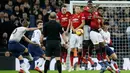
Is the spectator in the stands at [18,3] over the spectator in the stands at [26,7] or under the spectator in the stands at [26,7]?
over

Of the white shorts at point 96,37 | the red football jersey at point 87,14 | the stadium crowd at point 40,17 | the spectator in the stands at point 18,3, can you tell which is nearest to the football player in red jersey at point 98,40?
the white shorts at point 96,37

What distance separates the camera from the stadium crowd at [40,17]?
25.4m

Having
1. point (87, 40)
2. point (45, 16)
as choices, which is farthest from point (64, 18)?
point (45, 16)

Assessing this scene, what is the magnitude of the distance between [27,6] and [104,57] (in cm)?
862

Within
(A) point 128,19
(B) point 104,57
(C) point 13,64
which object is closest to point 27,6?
(C) point 13,64

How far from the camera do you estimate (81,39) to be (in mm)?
23250

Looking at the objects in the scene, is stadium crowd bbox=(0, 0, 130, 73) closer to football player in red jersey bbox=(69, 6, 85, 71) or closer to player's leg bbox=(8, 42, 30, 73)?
football player in red jersey bbox=(69, 6, 85, 71)

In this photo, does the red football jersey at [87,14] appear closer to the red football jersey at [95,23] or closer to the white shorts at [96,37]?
the red football jersey at [95,23]

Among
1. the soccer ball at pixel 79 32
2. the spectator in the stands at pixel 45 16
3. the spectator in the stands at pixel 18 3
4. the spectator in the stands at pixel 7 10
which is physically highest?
the spectator in the stands at pixel 18 3

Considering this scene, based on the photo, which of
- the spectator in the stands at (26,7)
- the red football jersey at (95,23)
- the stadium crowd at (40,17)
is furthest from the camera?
the spectator in the stands at (26,7)

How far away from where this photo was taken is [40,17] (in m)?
25.9

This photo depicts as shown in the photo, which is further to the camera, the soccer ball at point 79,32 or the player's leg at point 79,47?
the player's leg at point 79,47

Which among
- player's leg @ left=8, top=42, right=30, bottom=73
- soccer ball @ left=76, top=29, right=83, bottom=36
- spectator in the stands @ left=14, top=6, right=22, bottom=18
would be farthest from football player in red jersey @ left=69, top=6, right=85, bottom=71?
spectator in the stands @ left=14, top=6, right=22, bottom=18

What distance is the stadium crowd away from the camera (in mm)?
25406
